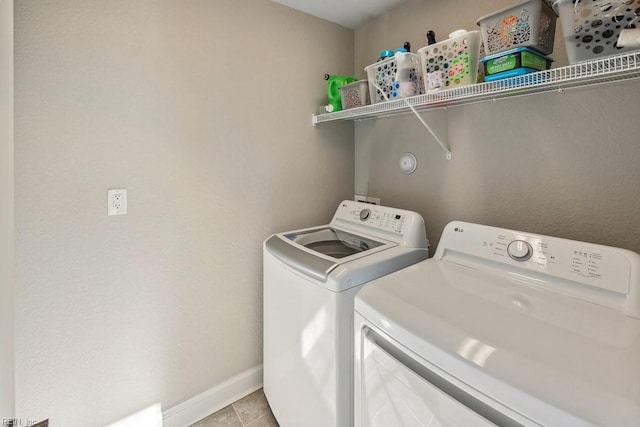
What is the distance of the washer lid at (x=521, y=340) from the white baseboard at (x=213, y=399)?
1.19 metres

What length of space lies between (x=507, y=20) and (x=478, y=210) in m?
0.86

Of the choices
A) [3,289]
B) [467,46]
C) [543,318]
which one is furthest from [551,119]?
[3,289]

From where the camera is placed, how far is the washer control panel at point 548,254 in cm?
92

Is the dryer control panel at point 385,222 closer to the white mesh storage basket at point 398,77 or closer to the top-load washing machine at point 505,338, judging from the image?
the top-load washing machine at point 505,338

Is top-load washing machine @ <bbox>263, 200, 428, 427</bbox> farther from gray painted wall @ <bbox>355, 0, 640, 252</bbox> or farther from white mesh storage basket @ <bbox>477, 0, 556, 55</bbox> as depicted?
white mesh storage basket @ <bbox>477, 0, 556, 55</bbox>

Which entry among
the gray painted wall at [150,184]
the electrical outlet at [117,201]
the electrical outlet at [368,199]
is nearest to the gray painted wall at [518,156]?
the electrical outlet at [368,199]

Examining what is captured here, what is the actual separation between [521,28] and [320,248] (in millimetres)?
1201

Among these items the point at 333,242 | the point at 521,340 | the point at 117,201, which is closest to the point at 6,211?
the point at 117,201

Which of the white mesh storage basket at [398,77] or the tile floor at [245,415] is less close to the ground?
the white mesh storage basket at [398,77]

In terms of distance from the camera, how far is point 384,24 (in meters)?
1.95

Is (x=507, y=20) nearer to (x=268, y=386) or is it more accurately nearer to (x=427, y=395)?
(x=427, y=395)

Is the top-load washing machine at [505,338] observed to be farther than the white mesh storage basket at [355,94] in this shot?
No

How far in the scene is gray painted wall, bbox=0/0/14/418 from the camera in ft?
3.18

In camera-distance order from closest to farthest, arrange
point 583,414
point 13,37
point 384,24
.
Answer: point 583,414 → point 13,37 → point 384,24
